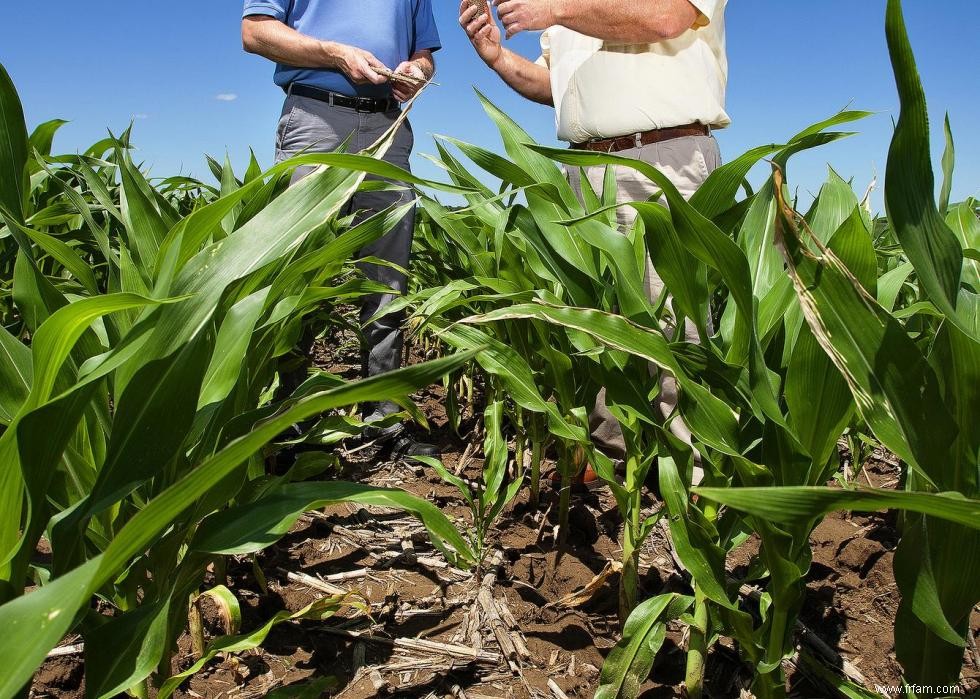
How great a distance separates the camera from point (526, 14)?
1.57 meters

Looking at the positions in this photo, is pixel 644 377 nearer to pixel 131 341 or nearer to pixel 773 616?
pixel 773 616

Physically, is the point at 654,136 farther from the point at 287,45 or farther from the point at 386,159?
the point at 287,45

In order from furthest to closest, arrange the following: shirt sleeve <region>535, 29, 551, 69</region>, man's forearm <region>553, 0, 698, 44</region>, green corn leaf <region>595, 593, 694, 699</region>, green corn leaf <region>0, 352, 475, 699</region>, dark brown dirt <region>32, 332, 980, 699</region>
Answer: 1. shirt sleeve <region>535, 29, 551, 69</region>
2. man's forearm <region>553, 0, 698, 44</region>
3. dark brown dirt <region>32, 332, 980, 699</region>
4. green corn leaf <region>595, 593, 694, 699</region>
5. green corn leaf <region>0, 352, 475, 699</region>

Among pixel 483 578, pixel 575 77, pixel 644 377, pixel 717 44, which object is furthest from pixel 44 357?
pixel 717 44

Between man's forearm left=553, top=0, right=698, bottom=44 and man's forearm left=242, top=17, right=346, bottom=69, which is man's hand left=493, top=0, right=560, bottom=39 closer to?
man's forearm left=553, top=0, right=698, bottom=44

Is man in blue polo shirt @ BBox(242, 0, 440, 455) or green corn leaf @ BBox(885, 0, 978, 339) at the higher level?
man in blue polo shirt @ BBox(242, 0, 440, 455)

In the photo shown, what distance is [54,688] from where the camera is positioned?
931 mm

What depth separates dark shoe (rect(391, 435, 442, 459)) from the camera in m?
1.96

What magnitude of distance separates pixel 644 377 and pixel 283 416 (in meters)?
0.67

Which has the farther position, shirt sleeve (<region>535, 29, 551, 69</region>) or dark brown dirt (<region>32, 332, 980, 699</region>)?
shirt sleeve (<region>535, 29, 551, 69</region>)

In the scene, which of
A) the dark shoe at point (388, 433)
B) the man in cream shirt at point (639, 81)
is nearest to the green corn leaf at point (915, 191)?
the man in cream shirt at point (639, 81)

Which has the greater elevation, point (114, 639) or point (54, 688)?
point (114, 639)

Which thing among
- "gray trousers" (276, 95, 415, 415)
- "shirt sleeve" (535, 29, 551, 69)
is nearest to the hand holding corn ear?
"gray trousers" (276, 95, 415, 415)

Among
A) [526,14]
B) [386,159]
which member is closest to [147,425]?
[526,14]
